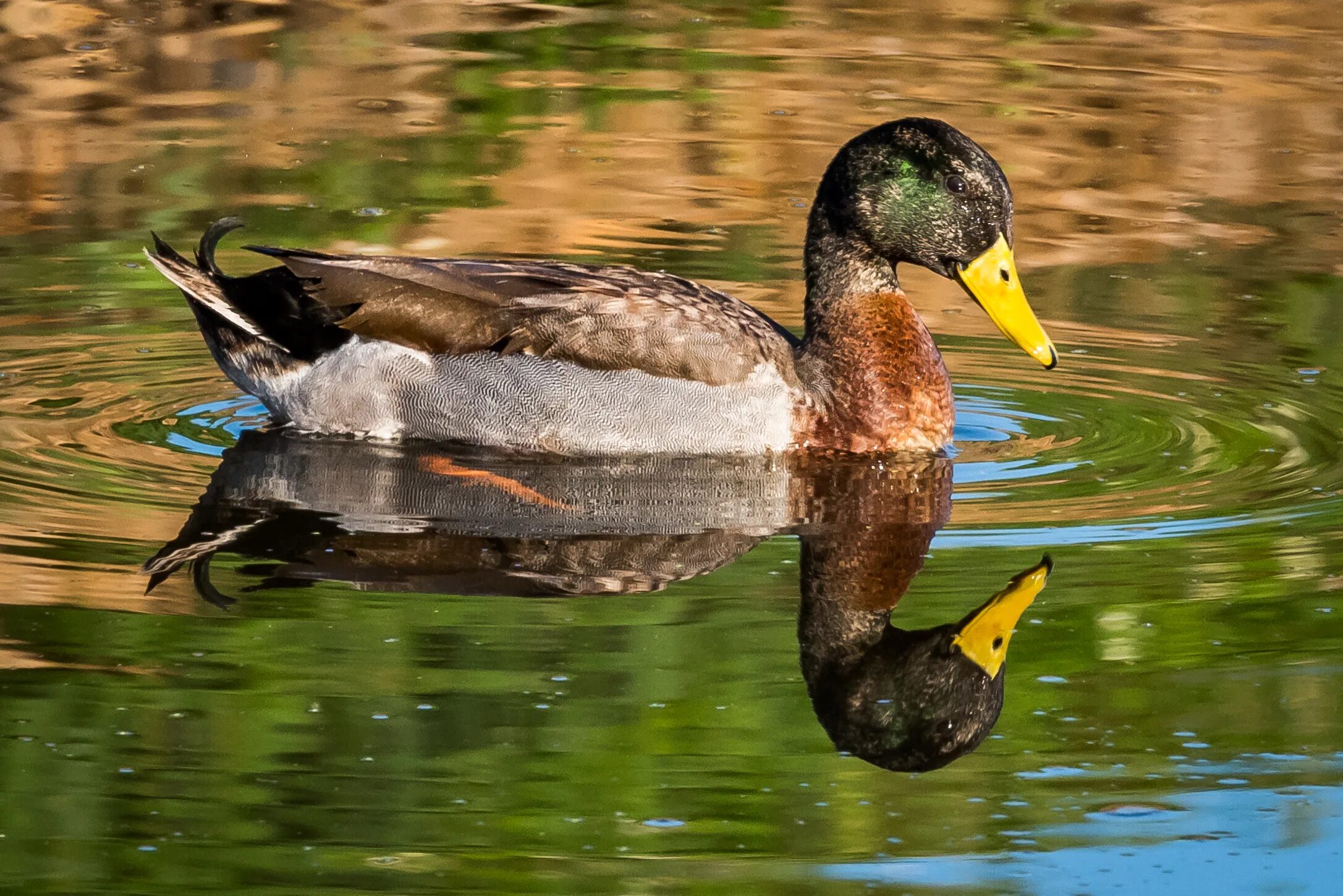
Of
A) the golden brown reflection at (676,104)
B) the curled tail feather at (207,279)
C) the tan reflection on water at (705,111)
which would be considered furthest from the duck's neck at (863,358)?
the curled tail feather at (207,279)

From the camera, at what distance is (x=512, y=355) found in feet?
27.6

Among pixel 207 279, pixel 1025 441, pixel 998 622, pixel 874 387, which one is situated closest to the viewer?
pixel 998 622

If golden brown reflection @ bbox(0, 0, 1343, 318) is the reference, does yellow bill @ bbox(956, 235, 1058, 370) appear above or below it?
above

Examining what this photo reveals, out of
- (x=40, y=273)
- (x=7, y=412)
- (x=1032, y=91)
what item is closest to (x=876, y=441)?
(x=7, y=412)

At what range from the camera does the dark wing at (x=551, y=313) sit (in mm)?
8281

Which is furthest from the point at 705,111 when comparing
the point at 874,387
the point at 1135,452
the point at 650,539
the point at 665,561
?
the point at 665,561

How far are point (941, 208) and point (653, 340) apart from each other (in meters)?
1.20

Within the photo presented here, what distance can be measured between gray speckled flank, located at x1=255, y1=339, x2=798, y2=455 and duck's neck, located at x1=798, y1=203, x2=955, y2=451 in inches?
8.5

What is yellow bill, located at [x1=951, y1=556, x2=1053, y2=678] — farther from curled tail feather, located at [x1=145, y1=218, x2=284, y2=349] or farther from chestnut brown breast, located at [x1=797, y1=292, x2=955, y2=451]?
curled tail feather, located at [x1=145, y1=218, x2=284, y2=349]

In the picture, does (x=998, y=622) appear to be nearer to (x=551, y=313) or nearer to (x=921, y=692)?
(x=921, y=692)

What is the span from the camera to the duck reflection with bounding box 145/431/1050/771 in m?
6.07

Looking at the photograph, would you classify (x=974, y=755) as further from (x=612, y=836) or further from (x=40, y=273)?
(x=40, y=273)

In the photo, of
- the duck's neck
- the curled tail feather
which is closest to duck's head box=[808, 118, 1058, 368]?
the duck's neck

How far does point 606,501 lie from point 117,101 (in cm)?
760
